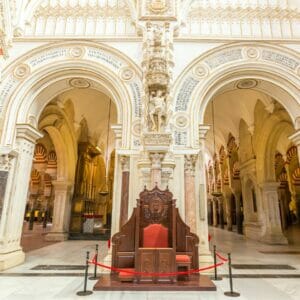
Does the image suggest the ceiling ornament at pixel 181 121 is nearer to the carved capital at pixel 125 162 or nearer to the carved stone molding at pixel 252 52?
the carved capital at pixel 125 162

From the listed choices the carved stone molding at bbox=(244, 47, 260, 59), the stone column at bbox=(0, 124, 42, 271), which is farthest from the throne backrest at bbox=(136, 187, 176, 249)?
the carved stone molding at bbox=(244, 47, 260, 59)

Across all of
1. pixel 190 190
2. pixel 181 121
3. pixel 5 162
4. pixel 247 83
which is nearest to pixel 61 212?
pixel 5 162

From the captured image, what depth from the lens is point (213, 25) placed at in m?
7.93

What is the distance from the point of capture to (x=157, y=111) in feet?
21.2

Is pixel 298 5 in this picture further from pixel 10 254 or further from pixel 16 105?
pixel 10 254

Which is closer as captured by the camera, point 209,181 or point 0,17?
point 0,17

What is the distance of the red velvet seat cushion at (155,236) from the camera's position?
198 inches

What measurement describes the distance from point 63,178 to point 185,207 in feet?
25.0

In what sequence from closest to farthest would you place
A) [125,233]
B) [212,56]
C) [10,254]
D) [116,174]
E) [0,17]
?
[125,233] < [10,254] < [116,174] < [0,17] < [212,56]

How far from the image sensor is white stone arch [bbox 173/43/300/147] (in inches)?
280

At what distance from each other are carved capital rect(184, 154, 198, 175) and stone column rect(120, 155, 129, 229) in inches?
62.3

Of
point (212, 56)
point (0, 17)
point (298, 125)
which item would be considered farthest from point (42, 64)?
point (298, 125)

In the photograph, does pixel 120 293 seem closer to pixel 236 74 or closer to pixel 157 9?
pixel 236 74

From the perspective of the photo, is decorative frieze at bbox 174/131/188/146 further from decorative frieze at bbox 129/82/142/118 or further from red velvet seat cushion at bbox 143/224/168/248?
red velvet seat cushion at bbox 143/224/168/248
